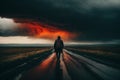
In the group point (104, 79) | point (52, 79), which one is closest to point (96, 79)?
point (104, 79)

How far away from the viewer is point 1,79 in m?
9.78

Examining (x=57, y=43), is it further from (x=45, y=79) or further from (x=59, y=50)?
(x=45, y=79)

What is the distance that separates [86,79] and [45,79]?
6.65 ft

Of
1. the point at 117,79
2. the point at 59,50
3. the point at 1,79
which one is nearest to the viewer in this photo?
the point at 1,79

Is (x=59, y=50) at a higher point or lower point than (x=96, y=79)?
higher

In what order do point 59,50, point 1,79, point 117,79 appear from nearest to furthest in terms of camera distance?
point 1,79 → point 117,79 → point 59,50

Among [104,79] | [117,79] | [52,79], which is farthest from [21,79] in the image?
[117,79]

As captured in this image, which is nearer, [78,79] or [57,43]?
[78,79]

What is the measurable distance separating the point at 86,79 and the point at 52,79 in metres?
1.71

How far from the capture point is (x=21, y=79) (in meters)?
9.86

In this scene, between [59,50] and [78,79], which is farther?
[59,50]

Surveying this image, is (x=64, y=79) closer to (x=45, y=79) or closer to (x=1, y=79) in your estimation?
(x=45, y=79)

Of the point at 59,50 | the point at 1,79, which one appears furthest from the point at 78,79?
the point at 59,50

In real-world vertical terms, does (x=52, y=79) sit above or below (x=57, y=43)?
below
